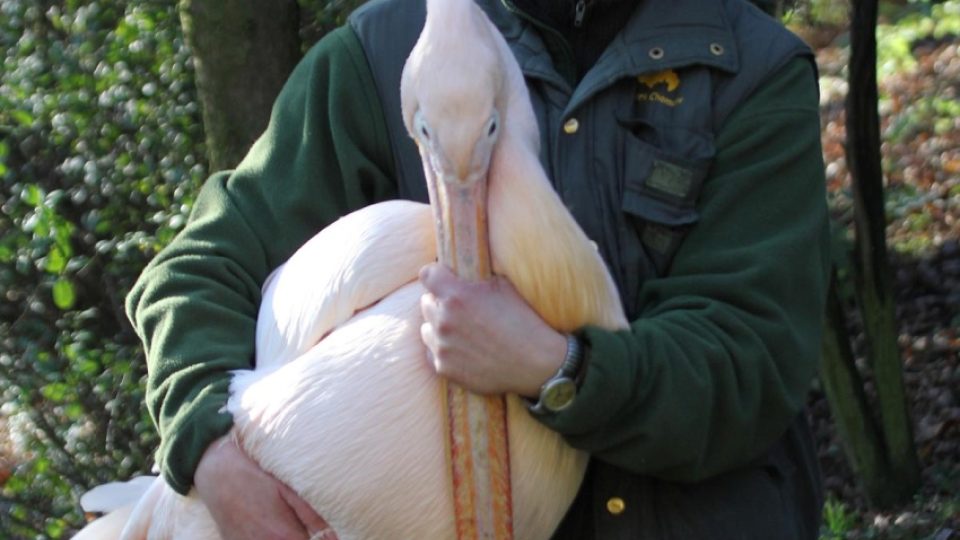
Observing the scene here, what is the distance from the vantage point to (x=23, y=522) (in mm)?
5473

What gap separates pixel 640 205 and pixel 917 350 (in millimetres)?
4293

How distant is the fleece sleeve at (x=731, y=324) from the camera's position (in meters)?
2.84

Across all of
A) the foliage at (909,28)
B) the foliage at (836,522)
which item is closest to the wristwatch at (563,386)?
the foliage at (836,522)

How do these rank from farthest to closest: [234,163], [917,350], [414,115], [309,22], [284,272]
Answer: [917,350] < [309,22] < [234,163] < [284,272] < [414,115]

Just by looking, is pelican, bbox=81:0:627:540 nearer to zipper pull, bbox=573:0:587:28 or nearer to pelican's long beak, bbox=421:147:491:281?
pelican's long beak, bbox=421:147:491:281

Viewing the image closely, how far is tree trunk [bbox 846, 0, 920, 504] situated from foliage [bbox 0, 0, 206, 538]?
2.22 meters

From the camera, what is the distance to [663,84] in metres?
3.12

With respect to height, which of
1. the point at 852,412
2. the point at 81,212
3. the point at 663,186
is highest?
the point at 663,186

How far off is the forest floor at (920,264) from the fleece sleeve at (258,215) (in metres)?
2.95

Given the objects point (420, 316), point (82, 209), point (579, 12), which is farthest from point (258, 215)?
point (82, 209)

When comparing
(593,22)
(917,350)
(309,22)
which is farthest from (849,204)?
(593,22)

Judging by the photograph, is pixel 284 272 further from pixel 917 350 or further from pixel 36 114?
pixel 917 350

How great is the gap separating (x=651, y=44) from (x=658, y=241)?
14.4 inches

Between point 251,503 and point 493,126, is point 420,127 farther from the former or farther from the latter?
point 251,503
